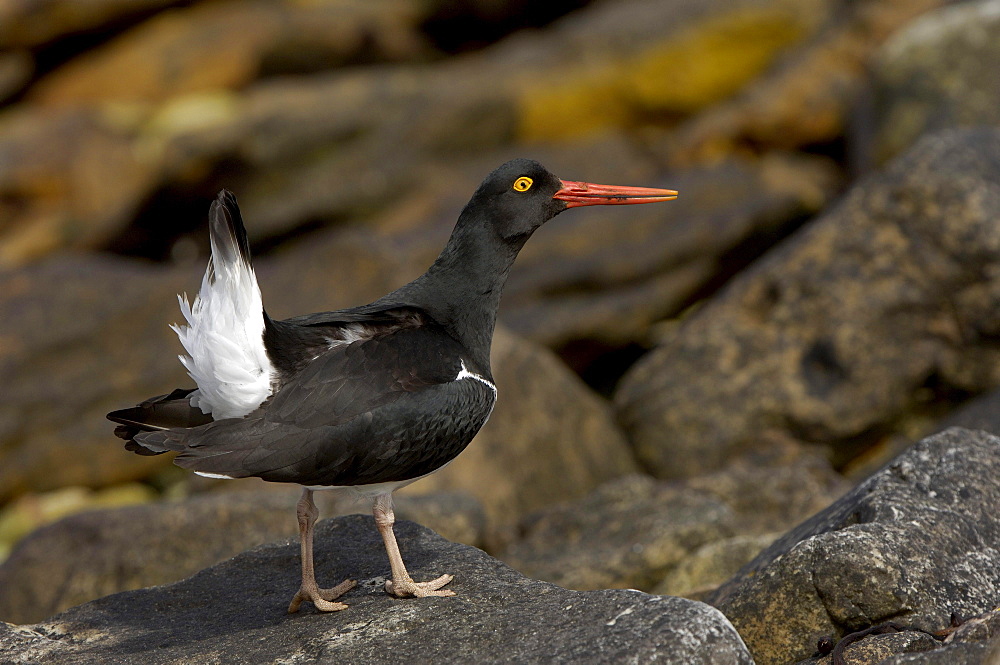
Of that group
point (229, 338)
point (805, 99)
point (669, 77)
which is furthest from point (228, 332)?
point (669, 77)

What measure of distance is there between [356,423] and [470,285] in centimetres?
153

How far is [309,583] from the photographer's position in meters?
6.16

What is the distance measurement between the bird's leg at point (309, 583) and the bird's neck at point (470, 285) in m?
1.37

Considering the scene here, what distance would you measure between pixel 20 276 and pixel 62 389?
186 centimetres

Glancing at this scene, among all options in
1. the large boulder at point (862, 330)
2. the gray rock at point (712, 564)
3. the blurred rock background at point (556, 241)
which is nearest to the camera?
the gray rock at point (712, 564)

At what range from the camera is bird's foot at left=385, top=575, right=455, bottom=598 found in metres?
6.09

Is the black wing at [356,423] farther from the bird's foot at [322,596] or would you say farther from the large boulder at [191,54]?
the large boulder at [191,54]

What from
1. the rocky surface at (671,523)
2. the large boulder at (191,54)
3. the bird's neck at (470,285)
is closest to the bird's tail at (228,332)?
the bird's neck at (470,285)

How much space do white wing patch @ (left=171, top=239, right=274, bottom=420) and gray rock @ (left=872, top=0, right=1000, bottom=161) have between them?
13.4 metres

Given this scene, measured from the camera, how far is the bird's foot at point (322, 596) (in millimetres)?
6082

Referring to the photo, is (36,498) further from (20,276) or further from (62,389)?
(20,276)

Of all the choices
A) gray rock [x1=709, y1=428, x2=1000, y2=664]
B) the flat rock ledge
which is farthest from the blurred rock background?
the flat rock ledge

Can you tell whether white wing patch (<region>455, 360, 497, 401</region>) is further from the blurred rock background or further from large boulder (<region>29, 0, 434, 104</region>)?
large boulder (<region>29, 0, 434, 104</region>)

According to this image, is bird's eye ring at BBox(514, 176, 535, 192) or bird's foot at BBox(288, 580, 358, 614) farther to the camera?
bird's eye ring at BBox(514, 176, 535, 192)
